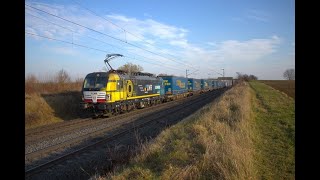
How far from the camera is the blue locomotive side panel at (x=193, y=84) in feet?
180

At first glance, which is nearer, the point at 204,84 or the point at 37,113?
the point at 37,113

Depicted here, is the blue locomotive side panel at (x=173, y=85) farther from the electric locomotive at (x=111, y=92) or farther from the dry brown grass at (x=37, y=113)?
the dry brown grass at (x=37, y=113)

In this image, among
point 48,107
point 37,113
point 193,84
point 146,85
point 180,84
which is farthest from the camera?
point 193,84

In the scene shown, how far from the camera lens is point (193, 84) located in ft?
186

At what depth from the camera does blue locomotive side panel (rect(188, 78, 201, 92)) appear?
180 feet

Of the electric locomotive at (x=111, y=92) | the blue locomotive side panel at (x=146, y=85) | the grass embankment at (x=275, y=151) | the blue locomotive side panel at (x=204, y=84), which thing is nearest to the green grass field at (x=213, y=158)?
the grass embankment at (x=275, y=151)

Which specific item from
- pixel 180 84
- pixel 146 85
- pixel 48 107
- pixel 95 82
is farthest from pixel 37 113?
pixel 180 84

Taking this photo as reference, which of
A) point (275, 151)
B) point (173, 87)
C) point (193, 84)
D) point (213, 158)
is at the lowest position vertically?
point (275, 151)

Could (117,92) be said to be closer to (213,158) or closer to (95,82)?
(95,82)

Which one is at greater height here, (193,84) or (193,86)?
(193,84)

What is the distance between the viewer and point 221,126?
444 inches
